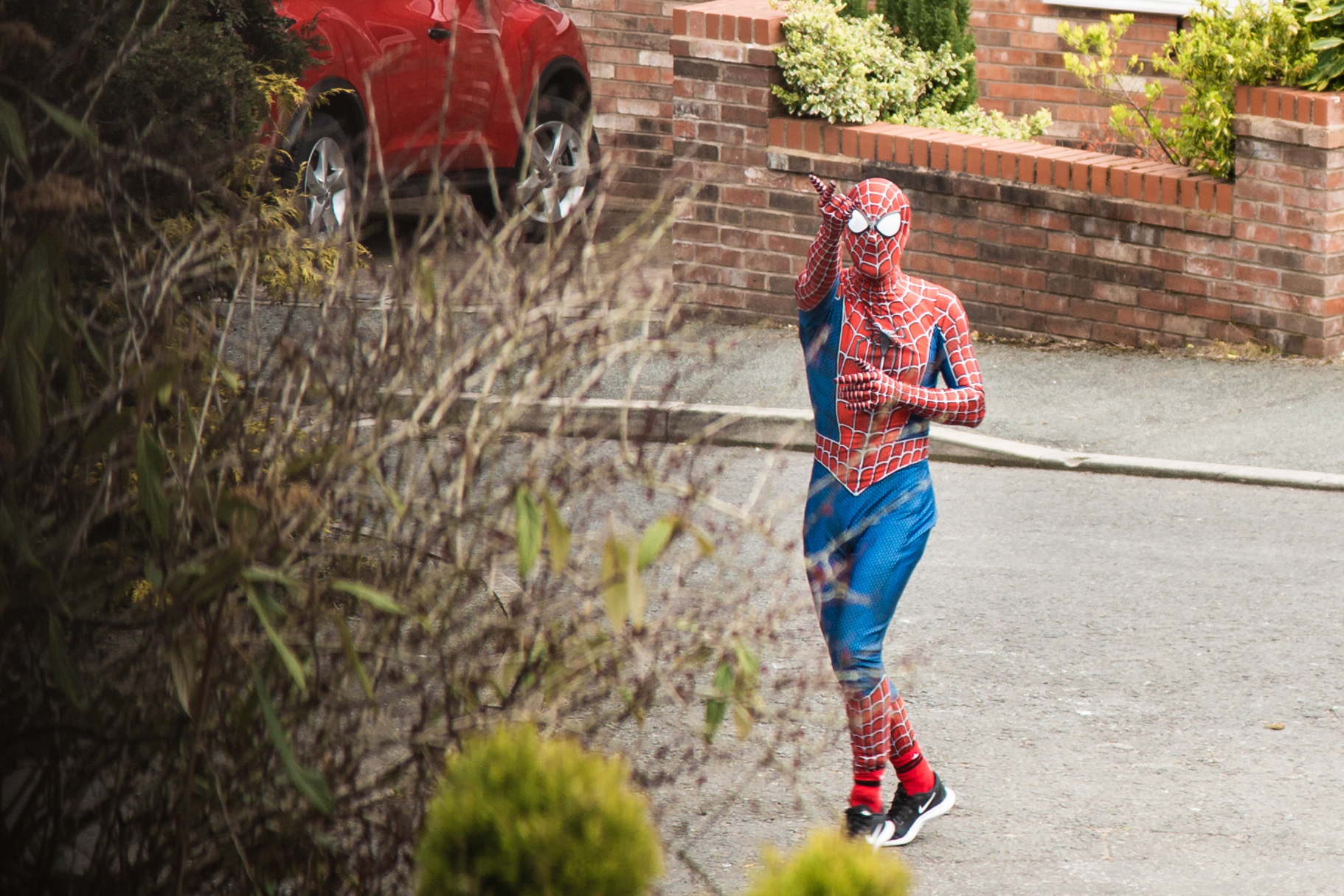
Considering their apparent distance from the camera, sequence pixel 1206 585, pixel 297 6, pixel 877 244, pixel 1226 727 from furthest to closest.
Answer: pixel 297 6, pixel 1206 585, pixel 1226 727, pixel 877 244

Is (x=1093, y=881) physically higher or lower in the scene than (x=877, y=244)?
lower

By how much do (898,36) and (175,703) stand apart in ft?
31.2

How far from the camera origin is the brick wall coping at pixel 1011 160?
1013 centimetres

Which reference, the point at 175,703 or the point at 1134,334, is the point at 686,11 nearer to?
the point at 1134,334

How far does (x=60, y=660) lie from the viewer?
10.3 feet

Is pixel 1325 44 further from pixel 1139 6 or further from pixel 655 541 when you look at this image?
pixel 655 541

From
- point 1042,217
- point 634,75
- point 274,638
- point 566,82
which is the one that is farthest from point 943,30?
point 274,638

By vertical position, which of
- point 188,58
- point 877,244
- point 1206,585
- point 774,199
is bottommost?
point 1206,585

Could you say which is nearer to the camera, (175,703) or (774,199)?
(175,703)

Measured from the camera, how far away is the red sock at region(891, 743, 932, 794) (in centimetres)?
521

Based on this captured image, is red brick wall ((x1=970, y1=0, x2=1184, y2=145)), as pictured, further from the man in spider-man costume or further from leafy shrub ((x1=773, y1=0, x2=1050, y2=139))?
the man in spider-man costume

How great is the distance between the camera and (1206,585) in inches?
285

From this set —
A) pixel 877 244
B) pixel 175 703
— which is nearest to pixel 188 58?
pixel 877 244

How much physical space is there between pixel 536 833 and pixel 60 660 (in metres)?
1.19
